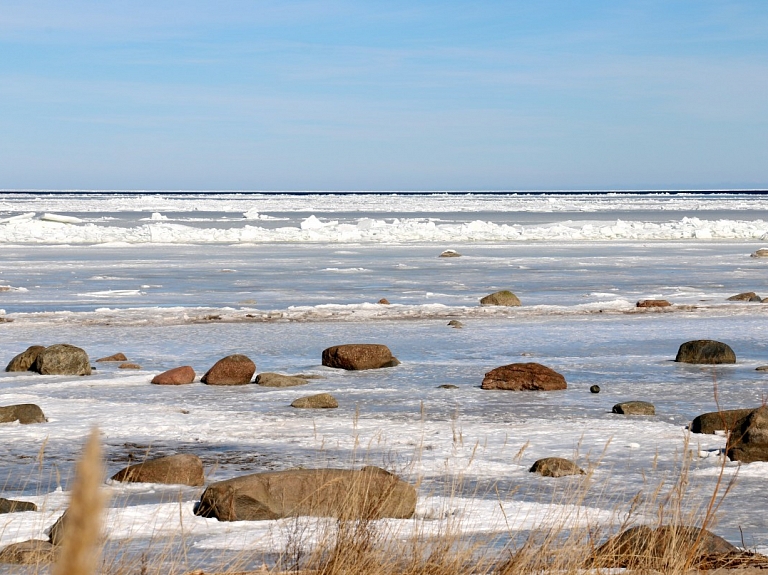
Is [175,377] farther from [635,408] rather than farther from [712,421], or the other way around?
[712,421]

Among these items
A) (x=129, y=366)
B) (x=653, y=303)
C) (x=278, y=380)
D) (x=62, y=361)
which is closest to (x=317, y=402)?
(x=278, y=380)

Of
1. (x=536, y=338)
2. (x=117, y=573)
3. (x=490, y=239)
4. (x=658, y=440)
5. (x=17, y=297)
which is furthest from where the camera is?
(x=490, y=239)

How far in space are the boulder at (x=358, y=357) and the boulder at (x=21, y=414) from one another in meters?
4.12

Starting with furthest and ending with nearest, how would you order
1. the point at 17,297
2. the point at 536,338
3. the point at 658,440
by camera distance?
1. the point at 17,297
2. the point at 536,338
3. the point at 658,440

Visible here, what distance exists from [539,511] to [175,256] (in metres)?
30.4

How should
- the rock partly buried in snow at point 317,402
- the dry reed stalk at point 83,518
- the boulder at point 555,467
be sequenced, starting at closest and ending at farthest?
the dry reed stalk at point 83,518, the boulder at point 555,467, the rock partly buried in snow at point 317,402

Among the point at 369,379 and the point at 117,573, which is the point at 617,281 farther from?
the point at 117,573

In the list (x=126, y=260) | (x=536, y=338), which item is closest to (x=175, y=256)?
(x=126, y=260)

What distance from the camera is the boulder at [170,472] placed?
6.32 metres

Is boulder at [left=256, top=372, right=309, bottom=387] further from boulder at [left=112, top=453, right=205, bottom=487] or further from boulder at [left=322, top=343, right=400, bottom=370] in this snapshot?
boulder at [left=112, top=453, right=205, bottom=487]

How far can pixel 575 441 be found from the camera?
25.7 ft

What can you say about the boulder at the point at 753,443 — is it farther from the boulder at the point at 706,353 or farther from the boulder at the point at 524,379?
the boulder at the point at 706,353

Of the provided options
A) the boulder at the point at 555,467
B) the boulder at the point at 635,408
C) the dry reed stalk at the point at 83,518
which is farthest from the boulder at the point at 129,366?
the dry reed stalk at the point at 83,518

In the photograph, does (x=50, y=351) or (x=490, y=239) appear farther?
(x=490, y=239)
